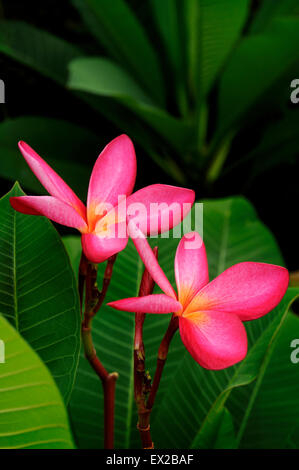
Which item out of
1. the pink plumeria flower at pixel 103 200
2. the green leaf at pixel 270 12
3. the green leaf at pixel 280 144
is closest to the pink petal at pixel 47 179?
the pink plumeria flower at pixel 103 200

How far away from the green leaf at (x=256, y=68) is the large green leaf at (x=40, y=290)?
730mm

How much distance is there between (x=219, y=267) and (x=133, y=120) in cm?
78

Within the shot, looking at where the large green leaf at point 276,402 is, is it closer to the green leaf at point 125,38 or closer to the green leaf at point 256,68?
the green leaf at point 256,68

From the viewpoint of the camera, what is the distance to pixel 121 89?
40.2 inches

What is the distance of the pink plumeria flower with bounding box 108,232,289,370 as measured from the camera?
0.20 meters

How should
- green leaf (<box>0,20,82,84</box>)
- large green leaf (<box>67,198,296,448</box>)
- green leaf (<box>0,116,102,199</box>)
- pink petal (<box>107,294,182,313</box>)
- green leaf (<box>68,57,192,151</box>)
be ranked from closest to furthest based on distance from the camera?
pink petal (<box>107,294,182,313</box>), large green leaf (<box>67,198,296,448</box>), green leaf (<box>68,57,192,151</box>), green leaf (<box>0,116,102,199</box>), green leaf (<box>0,20,82,84</box>)

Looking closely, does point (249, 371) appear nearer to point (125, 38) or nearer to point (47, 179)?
point (47, 179)

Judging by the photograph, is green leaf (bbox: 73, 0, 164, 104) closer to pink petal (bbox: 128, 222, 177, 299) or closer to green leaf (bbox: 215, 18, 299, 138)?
green leaf (bbox: 215, 18, 299, 138)

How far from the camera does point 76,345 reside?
10.6 inches

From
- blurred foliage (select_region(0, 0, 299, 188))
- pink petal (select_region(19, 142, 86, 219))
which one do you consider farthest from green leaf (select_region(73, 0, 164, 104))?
pink petal (select_region(19, 142, 86, 219))

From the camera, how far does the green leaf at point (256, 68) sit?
902mm

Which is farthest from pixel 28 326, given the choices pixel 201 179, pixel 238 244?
pixel 201 179

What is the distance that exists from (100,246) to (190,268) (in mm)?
50

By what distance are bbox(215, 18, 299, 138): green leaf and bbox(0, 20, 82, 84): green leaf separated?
37 centimetres
